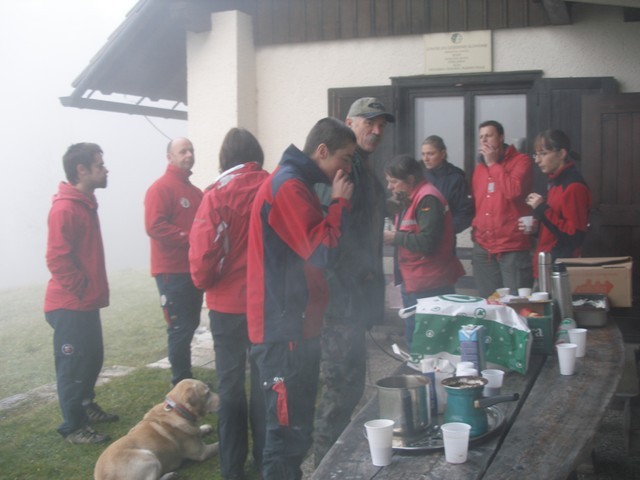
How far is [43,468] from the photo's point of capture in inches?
175

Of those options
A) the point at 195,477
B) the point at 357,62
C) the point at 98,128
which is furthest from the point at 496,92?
the point at 98,128

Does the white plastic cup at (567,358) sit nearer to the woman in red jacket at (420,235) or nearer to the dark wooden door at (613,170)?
the woman in red jacket at (420,235)

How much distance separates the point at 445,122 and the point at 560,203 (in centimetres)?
271

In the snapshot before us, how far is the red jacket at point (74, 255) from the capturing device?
468 cm

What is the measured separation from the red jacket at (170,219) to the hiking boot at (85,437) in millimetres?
1285

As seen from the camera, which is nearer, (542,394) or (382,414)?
(382,414)

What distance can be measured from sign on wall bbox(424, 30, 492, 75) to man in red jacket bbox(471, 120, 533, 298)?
1746mm

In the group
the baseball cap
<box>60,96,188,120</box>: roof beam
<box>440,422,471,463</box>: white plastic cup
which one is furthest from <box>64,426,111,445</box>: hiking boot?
<box>60,96,188,120</box>: roof beam

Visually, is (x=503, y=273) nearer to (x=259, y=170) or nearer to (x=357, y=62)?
(x=259, y=170)

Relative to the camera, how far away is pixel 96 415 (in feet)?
17.0

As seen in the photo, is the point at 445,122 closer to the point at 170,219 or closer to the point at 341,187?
the point at 170,219

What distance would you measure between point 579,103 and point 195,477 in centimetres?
488

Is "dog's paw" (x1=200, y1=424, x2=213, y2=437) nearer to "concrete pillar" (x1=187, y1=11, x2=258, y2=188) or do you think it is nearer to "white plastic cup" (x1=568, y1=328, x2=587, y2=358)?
"white plastic cup" (x1=568, y1=328, x2=587, y2=358)

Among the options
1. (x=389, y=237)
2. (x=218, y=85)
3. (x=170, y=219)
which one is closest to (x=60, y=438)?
(x=170, y=219)
